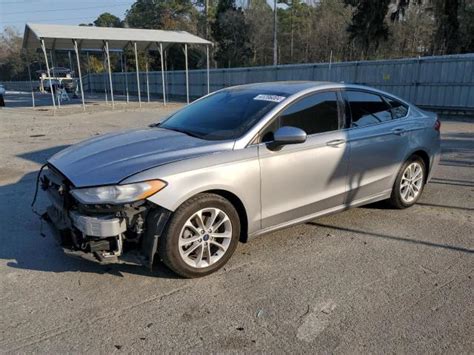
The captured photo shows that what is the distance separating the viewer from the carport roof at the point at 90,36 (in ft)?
63.9

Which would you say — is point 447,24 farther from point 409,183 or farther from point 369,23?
point 409,183

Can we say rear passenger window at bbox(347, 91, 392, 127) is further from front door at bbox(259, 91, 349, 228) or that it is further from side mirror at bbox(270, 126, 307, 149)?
side mirror at bbox(270, 126, 307, 149)

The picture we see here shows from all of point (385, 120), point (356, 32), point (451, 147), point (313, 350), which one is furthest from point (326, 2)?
point (313, 350)

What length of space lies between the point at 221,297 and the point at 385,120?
9.61 ft

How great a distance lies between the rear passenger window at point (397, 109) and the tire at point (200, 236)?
2648mm

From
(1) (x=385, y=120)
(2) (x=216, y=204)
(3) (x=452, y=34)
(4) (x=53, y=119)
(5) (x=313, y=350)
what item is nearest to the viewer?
(5) (x=313, y=350)

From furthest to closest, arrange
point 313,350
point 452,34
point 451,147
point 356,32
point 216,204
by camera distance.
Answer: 1. point 356,32
2. point 452,34
3. point 451,147
4. point 216,204
5. point 313,350

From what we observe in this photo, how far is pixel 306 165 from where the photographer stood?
3979 mm

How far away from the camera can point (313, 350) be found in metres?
2.62

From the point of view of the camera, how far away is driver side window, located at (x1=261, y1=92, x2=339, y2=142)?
3.88 m

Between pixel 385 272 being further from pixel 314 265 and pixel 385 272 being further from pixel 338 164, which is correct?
pixel 338 164

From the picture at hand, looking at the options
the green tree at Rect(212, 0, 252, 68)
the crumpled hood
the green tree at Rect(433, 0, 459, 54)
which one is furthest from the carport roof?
the crumpled hood

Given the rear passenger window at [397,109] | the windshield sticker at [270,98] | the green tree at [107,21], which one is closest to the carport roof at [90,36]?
the windshield sticker at [270,98]

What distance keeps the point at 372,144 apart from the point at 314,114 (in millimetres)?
829
